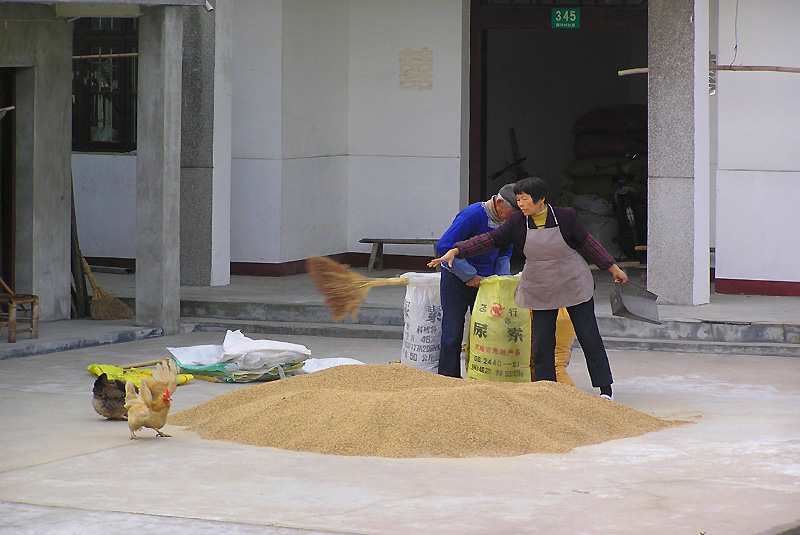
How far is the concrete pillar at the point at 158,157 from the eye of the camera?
36.7 ft

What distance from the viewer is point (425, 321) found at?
8.88 meters

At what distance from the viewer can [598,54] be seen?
21266 mm


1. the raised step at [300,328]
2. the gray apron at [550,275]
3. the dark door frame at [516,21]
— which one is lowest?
the raised step at [300,328]

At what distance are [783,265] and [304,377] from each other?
614 cm

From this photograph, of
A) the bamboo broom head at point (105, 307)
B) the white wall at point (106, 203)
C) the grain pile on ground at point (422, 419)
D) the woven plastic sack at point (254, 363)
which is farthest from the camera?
the white wall at point (106, 203)

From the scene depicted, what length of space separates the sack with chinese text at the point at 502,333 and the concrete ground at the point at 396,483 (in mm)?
827

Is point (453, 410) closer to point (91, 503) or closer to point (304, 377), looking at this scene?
point (304, 377)

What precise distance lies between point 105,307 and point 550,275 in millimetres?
5373

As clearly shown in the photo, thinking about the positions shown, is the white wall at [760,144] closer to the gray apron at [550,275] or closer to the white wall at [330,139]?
the white wall at [330,139]

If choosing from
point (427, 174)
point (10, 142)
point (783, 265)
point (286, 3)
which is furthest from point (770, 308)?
point (10, 142)

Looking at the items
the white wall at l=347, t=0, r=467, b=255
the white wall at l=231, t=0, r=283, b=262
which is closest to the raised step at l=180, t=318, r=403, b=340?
the white wall at l=231, t=0, r=283, b=262

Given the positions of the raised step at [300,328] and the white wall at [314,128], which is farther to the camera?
the white wall at [314,128]

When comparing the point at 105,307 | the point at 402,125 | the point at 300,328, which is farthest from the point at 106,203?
the point at 300,328

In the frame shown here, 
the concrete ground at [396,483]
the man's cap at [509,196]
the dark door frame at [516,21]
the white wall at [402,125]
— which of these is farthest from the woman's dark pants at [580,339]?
the dark door frame at [516,21]
